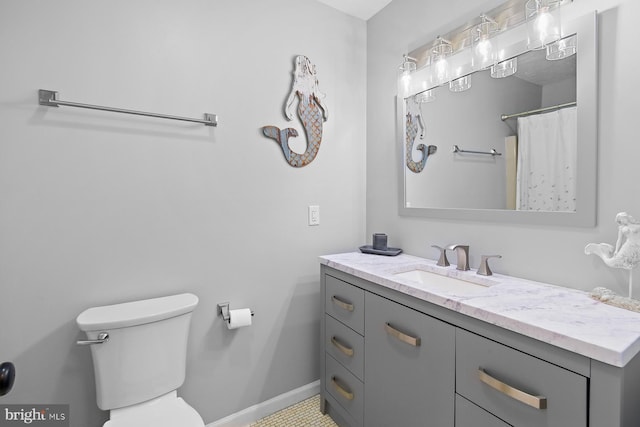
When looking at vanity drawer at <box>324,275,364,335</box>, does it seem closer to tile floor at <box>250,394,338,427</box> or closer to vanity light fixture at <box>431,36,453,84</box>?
tile floor at <box>250,394,338,427</box>

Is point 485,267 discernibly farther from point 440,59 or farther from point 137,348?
point 137,348

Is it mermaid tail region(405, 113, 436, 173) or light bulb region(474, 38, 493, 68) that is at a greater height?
light bulb region(474, 38, 493, 68)

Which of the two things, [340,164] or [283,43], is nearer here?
[283,43]

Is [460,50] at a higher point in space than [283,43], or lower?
lower

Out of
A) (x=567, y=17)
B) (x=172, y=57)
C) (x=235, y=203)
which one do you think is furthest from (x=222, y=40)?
(x=567, y=17)

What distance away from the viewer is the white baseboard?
1.76 meters

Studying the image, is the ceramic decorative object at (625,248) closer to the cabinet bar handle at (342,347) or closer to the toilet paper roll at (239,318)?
the cabinet bar handle at (342,347)

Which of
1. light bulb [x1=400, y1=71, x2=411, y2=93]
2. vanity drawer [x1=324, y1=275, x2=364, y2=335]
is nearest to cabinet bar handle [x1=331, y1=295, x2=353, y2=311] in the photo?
vanity drawer [x1=324, y1=275, x2=364, y2=335]

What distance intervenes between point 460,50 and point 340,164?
36.6 inches

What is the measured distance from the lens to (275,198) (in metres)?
1.89

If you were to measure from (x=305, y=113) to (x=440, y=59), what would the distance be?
0.81 m

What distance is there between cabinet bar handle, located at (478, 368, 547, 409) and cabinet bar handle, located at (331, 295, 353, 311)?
0.69 metres

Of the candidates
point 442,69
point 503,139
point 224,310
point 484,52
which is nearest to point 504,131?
point 503,139

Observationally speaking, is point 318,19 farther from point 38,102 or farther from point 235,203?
point 38,102
